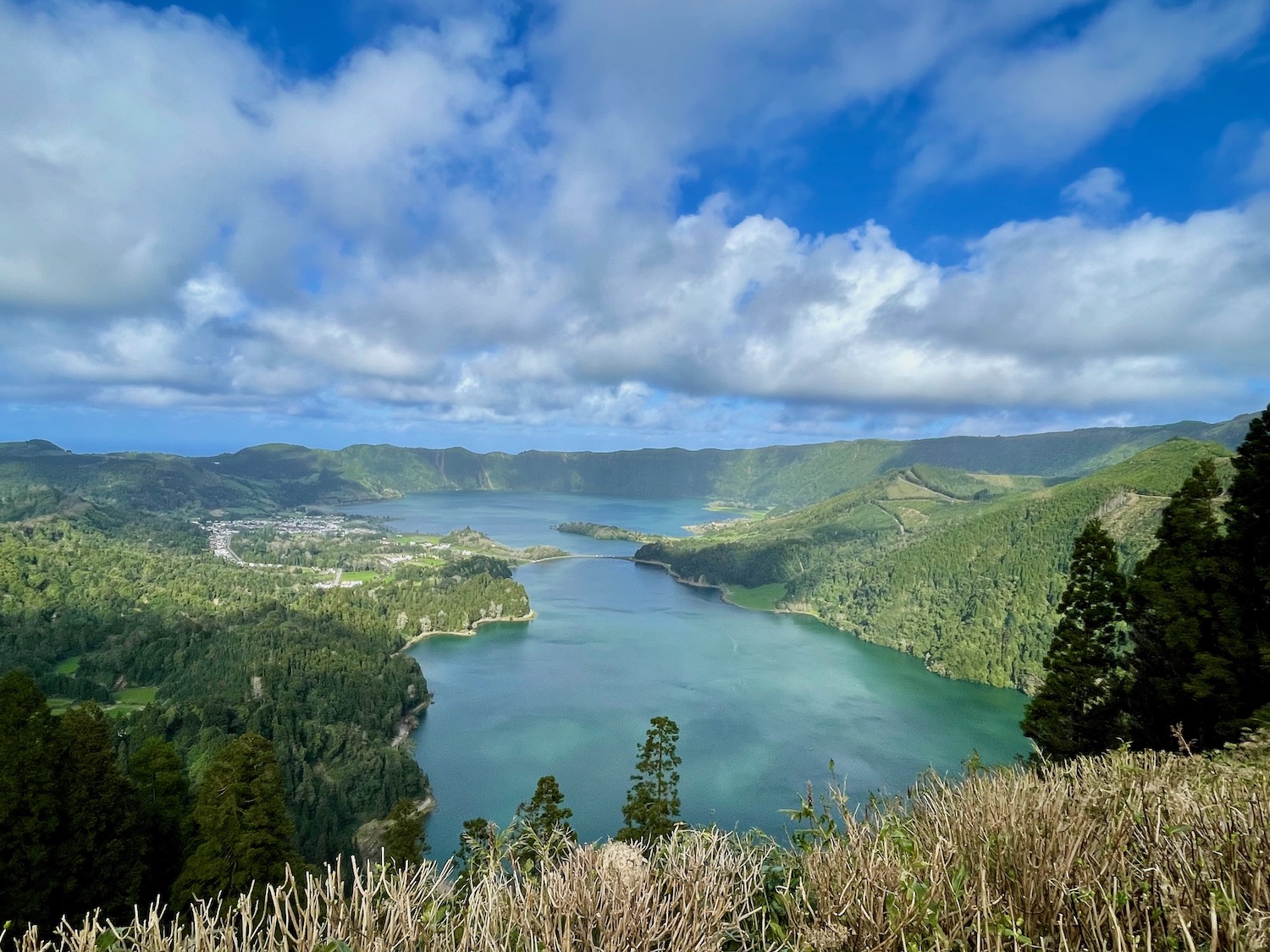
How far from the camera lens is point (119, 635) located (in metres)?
53.4

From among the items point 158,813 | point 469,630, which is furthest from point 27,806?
point 469,630

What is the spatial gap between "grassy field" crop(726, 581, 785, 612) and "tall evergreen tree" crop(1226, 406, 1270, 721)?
250 ft

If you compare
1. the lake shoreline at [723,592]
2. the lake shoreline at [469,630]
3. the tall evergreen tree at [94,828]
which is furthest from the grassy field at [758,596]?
the tall evergreen tree at [94,828]

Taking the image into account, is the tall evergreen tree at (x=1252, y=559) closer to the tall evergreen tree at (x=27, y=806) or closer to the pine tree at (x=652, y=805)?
the pine tree at (x=652, y=805)

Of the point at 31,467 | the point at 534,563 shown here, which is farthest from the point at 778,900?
the point at 31,467

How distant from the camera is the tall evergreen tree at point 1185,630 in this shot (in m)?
11.3

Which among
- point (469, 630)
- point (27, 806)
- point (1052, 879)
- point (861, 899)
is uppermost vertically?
point (1052, 879)

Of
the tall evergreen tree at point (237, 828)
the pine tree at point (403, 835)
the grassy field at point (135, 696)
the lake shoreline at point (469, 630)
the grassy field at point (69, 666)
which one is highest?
the tall evergreen tree at point (237, 828)

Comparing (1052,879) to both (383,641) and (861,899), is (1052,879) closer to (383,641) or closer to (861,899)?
(861,899)

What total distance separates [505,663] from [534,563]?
186 feet

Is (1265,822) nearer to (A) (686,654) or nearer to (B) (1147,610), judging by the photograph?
(B) (1147,610)

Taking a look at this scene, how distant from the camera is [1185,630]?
12211mm

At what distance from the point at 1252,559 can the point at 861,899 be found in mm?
14082

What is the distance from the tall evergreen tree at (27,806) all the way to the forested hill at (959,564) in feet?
204
